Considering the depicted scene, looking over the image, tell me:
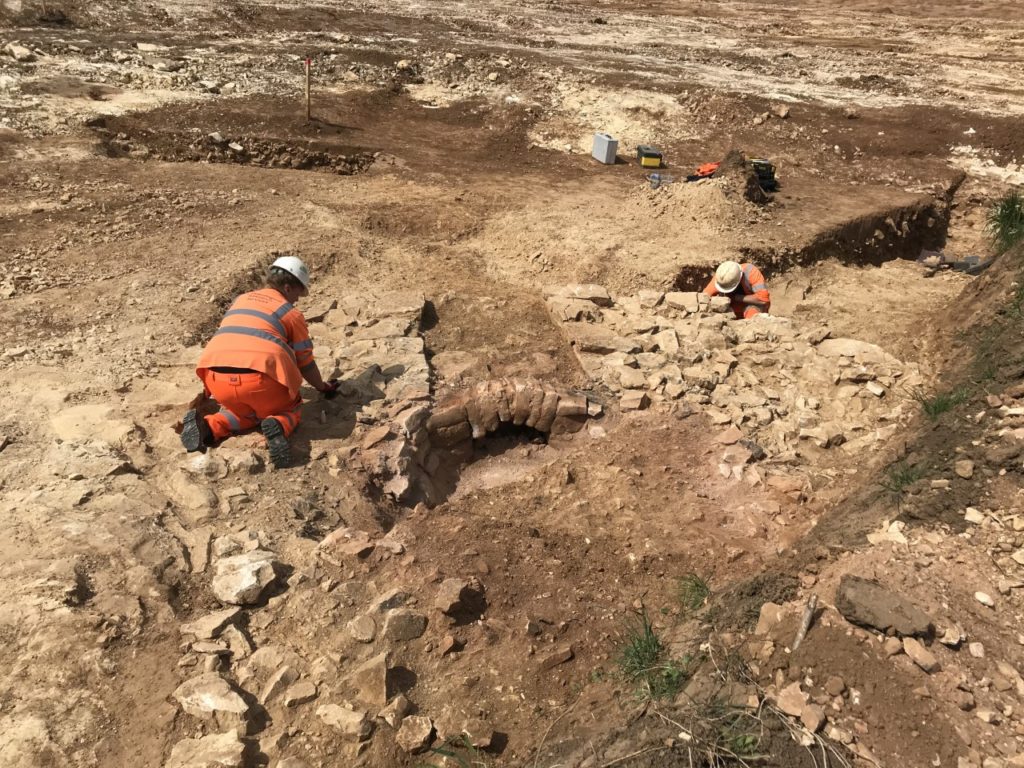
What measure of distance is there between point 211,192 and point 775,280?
6.73 m

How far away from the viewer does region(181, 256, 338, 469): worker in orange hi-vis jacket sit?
13.8ft

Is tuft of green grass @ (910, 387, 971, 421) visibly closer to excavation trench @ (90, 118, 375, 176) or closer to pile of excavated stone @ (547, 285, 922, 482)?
pile of excavated stone @ (547, 285, 922, 482)

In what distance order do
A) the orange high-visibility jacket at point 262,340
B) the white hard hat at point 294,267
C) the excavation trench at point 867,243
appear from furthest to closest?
the excavation trench at point 867,243 → the white hard hat at point 294,267 → the orange high-visibility jacket at point 262,340

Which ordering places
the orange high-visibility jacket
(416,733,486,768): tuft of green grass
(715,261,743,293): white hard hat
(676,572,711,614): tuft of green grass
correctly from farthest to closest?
(715,261,743,293): white hard hat
the orange high-visibility jacket
(676,572,711,614): tuft of green grass
(416,733,486,768): tuft of green grass

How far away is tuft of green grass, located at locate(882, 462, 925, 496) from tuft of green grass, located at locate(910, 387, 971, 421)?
2.45 ft

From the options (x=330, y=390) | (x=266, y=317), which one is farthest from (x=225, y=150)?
(x=266, y=317)

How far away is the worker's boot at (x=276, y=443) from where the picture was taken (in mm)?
4195

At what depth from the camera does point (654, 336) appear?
6.16 metres

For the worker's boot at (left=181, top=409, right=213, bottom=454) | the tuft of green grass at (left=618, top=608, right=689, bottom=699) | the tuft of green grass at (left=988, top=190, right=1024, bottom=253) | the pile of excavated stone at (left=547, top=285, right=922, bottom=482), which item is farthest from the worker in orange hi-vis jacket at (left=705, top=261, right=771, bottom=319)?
the worker's boot at (left=181, top=409, right=213, bottom=454)

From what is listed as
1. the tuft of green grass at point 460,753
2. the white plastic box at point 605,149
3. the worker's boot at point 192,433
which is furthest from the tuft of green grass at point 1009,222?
the worker's boot at point 192,433

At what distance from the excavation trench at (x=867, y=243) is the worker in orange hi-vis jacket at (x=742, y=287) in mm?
483

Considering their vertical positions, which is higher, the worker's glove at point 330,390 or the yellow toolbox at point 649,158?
the yellow toolbox at point 649,158

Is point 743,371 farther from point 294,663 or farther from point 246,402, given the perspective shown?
point 294,663

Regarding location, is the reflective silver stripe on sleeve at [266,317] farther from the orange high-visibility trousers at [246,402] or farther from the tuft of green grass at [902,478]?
the tuft of green grass at [902,478]
